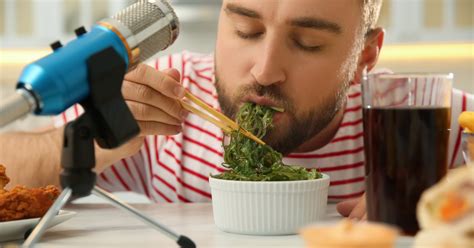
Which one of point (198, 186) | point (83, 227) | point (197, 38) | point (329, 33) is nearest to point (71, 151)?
point (83, 227)

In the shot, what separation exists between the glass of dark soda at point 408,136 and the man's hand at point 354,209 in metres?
0.13

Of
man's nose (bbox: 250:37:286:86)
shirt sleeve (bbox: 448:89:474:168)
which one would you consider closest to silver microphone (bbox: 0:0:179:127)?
man's nose (bbox: 250:37:286:86)

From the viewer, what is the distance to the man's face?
4.66 feet

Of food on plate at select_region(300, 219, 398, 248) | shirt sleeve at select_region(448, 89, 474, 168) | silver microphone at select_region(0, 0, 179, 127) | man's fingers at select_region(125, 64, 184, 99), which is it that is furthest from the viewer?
shirt sleeve at select_region(448, 89, 474, 168)

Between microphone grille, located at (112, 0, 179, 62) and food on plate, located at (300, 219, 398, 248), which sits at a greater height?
microphone grille, located at (112, 0, 179, 62)

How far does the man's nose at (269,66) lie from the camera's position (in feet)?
4.57

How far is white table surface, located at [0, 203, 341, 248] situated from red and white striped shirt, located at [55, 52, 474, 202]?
47cm

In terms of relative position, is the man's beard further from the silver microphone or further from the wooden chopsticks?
the silver microphone

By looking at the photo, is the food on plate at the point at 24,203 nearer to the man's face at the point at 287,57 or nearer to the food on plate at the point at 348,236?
the man's face at the point at 287,57

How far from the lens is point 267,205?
111 centimetres

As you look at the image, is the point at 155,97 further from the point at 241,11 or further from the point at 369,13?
the point at 369,13

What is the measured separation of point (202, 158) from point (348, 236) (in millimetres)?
1341

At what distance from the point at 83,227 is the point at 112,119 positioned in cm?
31

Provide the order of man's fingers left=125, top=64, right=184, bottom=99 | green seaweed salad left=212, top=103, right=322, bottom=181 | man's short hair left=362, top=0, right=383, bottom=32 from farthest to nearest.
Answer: man's short hair left=362, top=0, right=383, bottom=32 → man's fingers left=125, top=64, right=184, bottom=99 → green seaweed salad left=212, top=103, right=322, bottom=181
